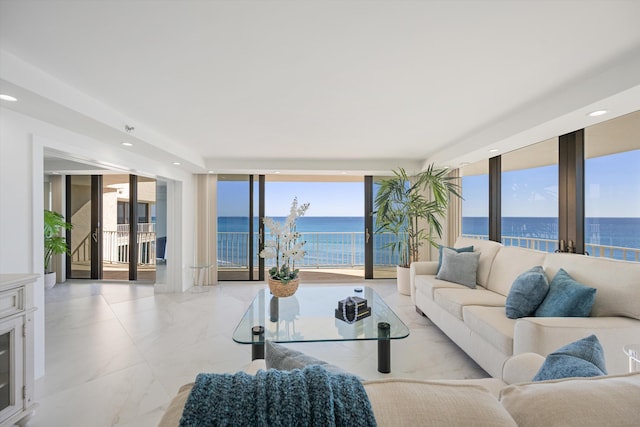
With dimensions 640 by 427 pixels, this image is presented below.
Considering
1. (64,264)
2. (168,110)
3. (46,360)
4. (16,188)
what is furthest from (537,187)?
(64,264)

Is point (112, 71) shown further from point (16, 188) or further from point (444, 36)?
point (444, 36)

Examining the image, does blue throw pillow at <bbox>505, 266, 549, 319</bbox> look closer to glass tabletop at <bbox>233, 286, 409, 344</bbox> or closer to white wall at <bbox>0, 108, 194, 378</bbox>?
glass tabletop at <bbox>233, 286, 409, 344</bbox>

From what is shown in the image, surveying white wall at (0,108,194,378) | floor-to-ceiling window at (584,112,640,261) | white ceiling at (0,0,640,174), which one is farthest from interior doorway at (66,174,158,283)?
floor-to-ceiling window at (584,112,640,261)

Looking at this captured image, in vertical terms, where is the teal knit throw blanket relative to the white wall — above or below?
below

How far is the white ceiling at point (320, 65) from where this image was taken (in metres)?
1.52

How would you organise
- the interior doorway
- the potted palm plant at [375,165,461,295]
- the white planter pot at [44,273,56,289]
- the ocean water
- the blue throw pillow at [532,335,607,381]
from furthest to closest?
the interior doorway → the white planter pot at [44,273,56,289] → the potted palm plant at [375,165,461,295] → the ocean water → the blue throw pillow at [532,335,607,381]

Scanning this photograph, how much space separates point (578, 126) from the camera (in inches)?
111

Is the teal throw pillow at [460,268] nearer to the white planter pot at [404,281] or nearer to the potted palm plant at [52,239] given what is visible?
the white planter pot at [404,281]

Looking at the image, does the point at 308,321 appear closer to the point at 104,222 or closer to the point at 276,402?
the point at 276,402

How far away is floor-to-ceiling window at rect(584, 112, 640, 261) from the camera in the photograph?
2801 millimetres

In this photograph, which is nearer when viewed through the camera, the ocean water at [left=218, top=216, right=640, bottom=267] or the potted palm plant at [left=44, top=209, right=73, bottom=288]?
the ocean water at [left=218, top=216, right=640, bottom=267]

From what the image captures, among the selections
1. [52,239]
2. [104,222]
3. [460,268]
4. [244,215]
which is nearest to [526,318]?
[460,268]

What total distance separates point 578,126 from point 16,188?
195 inches

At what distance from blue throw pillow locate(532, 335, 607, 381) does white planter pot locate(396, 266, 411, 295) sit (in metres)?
3.88
